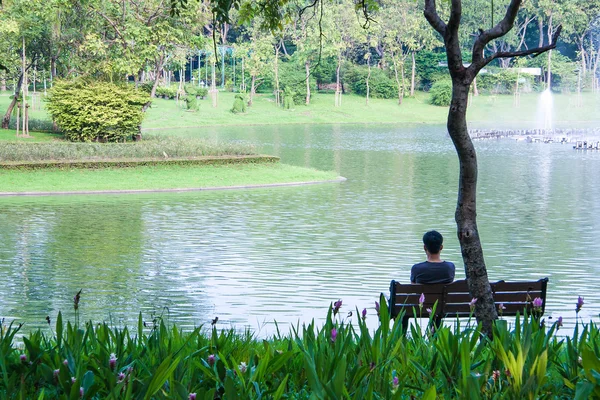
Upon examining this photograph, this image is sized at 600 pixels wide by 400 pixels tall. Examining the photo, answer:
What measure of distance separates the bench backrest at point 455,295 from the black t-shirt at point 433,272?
58 centimetres

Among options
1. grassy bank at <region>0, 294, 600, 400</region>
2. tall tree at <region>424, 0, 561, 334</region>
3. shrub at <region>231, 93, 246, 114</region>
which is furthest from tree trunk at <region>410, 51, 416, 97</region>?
grassy bank at <region>0, 294, 600, 400</region>

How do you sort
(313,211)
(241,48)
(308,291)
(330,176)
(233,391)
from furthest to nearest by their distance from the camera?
(241,48) < (330,176) < (313,211) < (308,291) < (233,391)

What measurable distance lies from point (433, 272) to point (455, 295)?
0.63 meters

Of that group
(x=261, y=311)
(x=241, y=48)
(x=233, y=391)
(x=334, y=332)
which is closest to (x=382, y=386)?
(x=334, y=332)

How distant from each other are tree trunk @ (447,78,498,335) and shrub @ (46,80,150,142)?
1149 inches

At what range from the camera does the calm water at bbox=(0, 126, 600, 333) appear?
12.3m

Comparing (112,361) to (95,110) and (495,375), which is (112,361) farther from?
(95,110)

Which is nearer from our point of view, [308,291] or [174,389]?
[174,389]

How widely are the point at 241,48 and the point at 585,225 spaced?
202ft

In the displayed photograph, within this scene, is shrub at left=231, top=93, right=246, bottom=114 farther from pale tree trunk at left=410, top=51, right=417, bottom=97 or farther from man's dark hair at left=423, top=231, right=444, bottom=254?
man's dark hair at left=423, top=231, right=444, bottom=254

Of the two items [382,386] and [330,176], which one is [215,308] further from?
[330,176]

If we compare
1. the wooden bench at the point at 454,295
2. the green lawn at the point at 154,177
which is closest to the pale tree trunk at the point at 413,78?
the green lawn at the point at 154,177

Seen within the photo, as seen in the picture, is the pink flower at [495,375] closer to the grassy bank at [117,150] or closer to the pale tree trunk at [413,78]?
the grassy bank at [117,150]

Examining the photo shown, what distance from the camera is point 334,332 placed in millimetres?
5496
